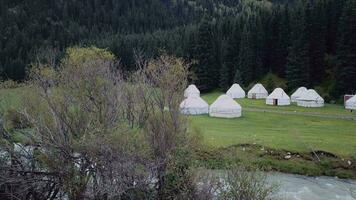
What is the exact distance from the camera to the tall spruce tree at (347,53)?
219 feet

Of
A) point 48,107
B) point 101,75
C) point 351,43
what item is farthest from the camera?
point 351,43

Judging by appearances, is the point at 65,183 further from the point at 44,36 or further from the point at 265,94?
the point at 44,36

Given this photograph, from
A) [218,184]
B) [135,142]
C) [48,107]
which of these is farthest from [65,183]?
[218,184]

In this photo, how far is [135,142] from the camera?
2094 centimetres

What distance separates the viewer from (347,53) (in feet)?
223

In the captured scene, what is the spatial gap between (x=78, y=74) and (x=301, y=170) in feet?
62.2

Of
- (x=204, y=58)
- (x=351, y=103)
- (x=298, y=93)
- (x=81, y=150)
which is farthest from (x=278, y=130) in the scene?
(x=204, y=58)

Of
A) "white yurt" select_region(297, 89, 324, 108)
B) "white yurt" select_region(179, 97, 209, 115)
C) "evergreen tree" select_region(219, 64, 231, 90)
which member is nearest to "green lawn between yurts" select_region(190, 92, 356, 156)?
"white yurt" select_region(179, 97, 209, 115)

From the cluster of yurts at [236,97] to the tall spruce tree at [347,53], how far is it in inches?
242

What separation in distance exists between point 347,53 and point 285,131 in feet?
100

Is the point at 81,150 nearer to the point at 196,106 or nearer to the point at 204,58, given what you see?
the point at 196,106

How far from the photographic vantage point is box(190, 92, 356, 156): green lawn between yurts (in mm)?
37656

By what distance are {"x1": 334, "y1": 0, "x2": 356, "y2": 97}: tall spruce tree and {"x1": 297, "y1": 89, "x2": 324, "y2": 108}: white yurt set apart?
20.3 feet

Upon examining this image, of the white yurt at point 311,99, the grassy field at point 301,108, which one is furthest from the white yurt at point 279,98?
the white yurt at point 311,99
